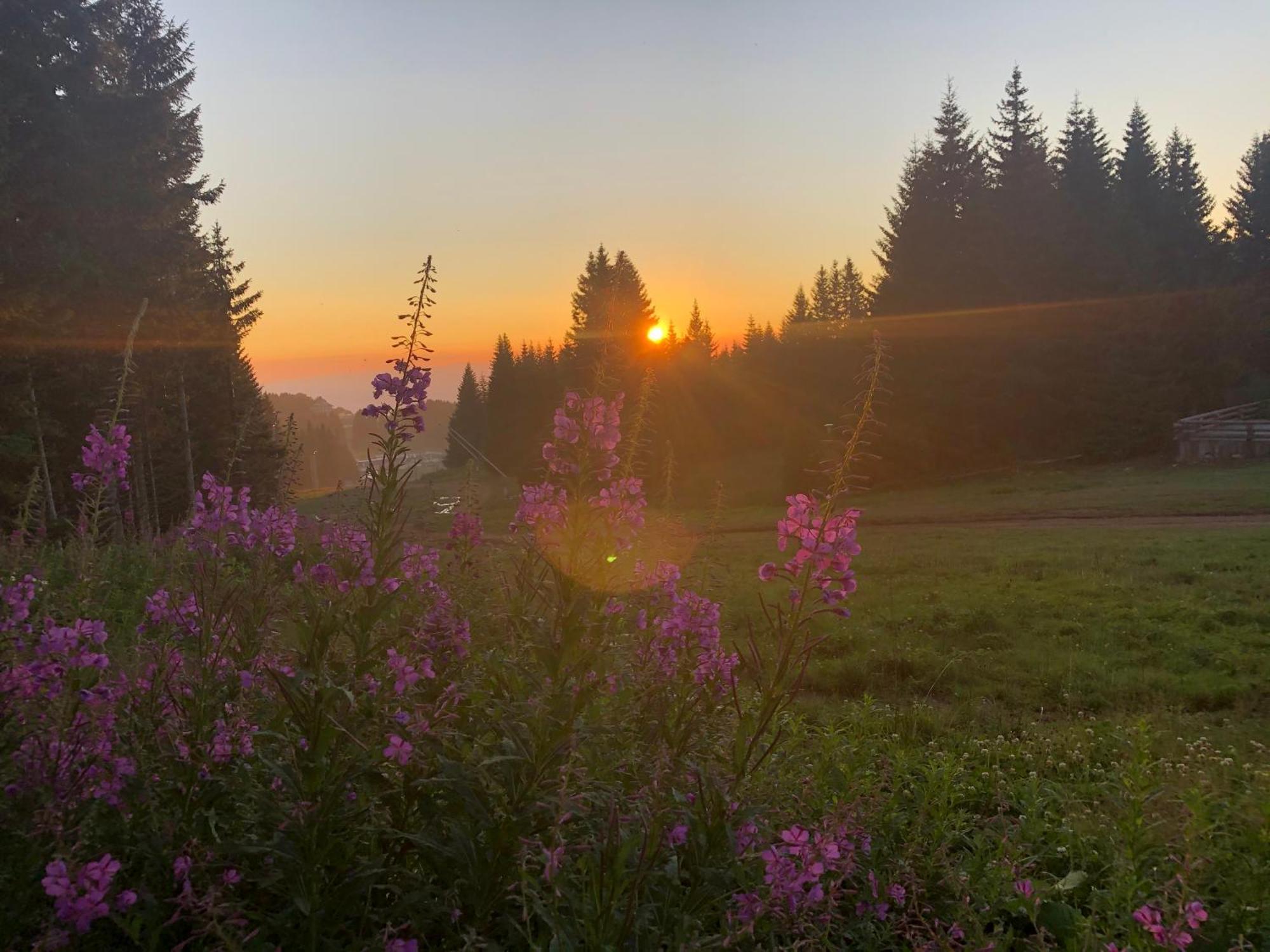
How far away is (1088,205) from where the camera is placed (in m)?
37.5

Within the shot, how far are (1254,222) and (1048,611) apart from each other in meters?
50.8

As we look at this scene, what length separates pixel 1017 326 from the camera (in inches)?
1275

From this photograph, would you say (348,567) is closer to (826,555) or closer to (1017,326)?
(826,555)

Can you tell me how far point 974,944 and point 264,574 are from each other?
3.13 metres

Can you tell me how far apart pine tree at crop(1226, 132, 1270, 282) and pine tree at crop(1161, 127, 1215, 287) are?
2.24 m

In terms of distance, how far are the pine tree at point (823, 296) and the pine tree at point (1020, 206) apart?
71.9ft

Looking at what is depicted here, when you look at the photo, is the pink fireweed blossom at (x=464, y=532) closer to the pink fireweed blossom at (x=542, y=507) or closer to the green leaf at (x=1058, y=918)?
the pink fireweed blossom at (x=542, y=507)

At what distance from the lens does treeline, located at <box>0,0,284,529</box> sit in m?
18.9

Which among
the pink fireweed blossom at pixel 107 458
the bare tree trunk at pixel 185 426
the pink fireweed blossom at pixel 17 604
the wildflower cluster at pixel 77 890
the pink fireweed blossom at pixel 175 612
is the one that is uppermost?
the bare tree trunk at pixel 185 426

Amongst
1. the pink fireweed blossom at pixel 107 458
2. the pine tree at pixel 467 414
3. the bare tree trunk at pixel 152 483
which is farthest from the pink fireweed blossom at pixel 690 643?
the pine tree at pixel 467 414

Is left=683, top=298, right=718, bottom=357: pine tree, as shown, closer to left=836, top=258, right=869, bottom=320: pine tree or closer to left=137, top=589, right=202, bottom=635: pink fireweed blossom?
left=836, top=258, right=869, bottom=320: pine tree

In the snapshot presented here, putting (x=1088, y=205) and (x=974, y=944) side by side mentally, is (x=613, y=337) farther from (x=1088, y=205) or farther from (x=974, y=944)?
(x=1088, y=205)

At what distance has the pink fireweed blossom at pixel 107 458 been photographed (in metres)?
3.48

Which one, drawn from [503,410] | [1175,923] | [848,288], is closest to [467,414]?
[503,410]
